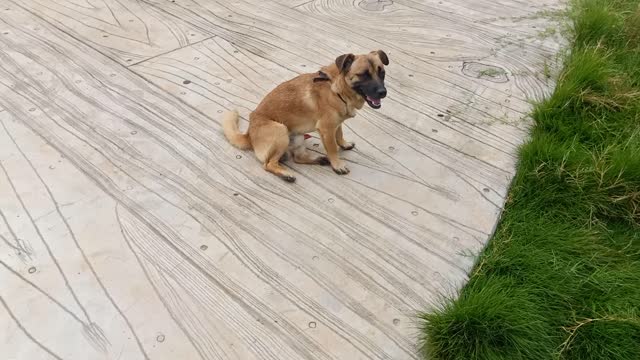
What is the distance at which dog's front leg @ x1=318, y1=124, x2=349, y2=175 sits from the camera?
2750mm

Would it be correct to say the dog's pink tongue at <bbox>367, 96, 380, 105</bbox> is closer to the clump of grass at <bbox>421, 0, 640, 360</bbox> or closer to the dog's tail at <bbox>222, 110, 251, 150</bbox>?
the dog's tail at <bbox>222, 110, 251, 150</bbox>

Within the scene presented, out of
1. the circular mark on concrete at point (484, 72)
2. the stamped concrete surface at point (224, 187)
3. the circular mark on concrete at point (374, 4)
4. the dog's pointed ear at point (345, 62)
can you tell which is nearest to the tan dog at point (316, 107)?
the dog's pointed ear at point (345, 62)

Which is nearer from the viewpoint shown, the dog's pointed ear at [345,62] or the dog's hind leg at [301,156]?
the dog's pointed ear at [345,62]

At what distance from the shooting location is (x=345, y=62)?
257 cm

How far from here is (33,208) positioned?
247 centimetres

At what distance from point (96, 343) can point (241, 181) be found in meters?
1.18

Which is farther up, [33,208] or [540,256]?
[540,256]

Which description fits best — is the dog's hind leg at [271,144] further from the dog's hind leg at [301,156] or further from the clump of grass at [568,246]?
the clump of grass at [568,246]

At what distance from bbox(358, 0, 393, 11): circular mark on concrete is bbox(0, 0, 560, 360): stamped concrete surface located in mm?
340

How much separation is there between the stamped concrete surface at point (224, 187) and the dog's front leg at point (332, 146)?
0.08 m

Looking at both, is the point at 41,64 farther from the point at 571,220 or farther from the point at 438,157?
the point at 571,220

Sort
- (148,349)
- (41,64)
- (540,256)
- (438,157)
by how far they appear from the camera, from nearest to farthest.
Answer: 1. (148,349)
2. (540,256)
3. (438,157)
4. (41,64)

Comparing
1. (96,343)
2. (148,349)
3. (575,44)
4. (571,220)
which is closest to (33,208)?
(96,343)

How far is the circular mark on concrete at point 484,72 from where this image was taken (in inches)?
149
